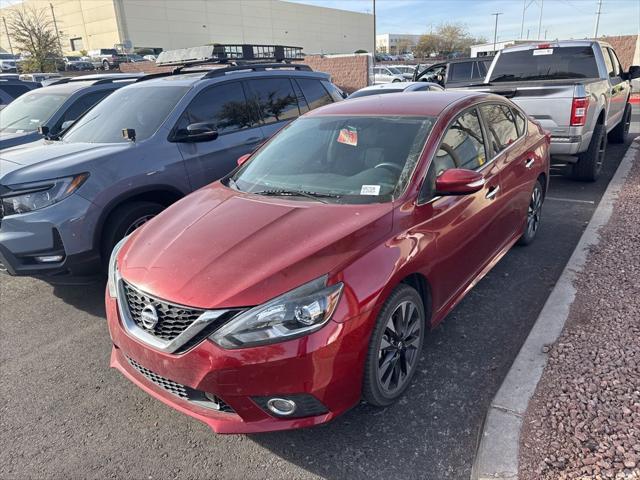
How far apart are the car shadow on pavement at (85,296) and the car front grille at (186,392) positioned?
186cm

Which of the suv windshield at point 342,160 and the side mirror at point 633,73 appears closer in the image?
the suv windshield at point 342,160

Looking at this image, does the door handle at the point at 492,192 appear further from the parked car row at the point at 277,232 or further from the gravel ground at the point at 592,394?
the gravel ground at the point at 592,394

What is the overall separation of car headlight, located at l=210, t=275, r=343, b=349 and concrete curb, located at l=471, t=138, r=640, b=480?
106 centimetres

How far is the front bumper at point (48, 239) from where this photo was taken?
3885 millimetres

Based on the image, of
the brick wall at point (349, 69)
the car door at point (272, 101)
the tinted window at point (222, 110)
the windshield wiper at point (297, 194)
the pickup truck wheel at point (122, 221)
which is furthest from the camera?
the brick wall at point (349, 69)

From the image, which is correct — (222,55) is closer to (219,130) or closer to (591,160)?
(219,130)

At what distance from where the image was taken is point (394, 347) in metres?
2.71

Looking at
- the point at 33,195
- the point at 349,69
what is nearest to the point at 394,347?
the point at 33,195

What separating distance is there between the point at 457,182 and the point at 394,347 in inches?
42.0

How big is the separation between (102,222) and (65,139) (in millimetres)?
1717

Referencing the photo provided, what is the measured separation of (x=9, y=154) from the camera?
190 inches

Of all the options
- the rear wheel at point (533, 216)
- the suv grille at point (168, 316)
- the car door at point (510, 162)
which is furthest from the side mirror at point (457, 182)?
the rear wheel at point (533, 216)

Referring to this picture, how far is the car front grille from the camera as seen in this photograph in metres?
2.37

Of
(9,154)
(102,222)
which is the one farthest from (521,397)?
(9,154)
